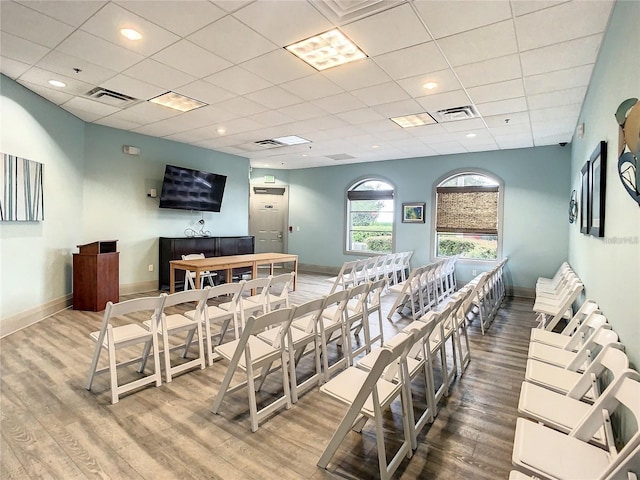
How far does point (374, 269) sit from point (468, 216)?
2.57 meters

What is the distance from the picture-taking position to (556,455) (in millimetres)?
1372

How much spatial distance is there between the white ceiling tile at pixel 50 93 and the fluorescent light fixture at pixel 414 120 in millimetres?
4533

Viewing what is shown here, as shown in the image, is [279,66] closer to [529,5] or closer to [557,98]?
[529,5]

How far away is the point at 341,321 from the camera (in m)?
3.15

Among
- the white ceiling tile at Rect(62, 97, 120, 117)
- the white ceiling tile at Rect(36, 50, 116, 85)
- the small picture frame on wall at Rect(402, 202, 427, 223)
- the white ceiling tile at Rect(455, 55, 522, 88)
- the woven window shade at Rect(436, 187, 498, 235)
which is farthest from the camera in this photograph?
the small picture frame on wall at Rect(402, 202, 427, 223)

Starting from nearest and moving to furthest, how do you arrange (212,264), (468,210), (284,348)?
(284,348) < (212,264) < (468,210)

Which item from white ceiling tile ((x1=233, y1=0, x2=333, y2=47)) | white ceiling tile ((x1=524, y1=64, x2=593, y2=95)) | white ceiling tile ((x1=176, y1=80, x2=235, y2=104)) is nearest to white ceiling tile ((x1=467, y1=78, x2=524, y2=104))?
white ceiling tile ((x1=524, y1=64, x2=593, y2=95))

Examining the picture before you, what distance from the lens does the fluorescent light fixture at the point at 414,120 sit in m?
5.03

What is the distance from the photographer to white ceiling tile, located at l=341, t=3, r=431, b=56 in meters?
2.60

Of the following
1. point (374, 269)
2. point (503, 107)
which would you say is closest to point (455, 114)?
point (503, 107)

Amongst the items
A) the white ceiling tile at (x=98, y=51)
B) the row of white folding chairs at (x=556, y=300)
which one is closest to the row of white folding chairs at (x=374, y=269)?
the row of white folding chairs at (x=556, y=300)

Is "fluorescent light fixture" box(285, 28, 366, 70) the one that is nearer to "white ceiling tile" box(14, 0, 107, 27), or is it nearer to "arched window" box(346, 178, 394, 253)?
"white ceiling tile" box(14, 0, 107, 27)

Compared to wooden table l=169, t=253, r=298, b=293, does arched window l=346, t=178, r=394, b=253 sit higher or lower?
higher

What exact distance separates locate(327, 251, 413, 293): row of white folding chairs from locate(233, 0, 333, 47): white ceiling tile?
3.47 metres
